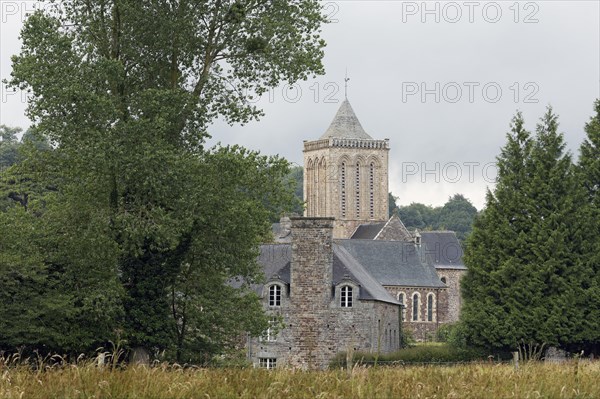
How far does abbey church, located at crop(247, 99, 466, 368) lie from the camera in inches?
2063

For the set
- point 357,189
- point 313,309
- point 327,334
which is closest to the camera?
point 327,334

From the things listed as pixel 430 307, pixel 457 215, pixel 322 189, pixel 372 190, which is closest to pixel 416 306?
pixel 430 307

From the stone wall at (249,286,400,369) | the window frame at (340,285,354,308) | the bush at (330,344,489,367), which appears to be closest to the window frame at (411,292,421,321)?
the stone wall at (249,286,400,369)

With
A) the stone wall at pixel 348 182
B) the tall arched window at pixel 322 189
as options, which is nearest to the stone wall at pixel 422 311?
the stone wall at pixel 348 182

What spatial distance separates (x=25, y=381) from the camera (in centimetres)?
1422

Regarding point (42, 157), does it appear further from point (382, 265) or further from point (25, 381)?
point (382, 265)

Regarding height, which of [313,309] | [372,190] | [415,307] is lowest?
[313,309]

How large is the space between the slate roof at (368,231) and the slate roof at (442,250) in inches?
254

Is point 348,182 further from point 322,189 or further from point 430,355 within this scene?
point 430,355

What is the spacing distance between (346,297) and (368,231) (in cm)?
6937

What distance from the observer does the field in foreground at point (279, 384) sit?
542 inches

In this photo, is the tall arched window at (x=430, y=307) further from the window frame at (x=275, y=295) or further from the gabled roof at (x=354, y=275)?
the window frame at (x=275, y=295)

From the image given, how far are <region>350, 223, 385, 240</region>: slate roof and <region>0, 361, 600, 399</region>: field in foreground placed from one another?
103244 millimetres

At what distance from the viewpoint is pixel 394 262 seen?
97812 millimetres
